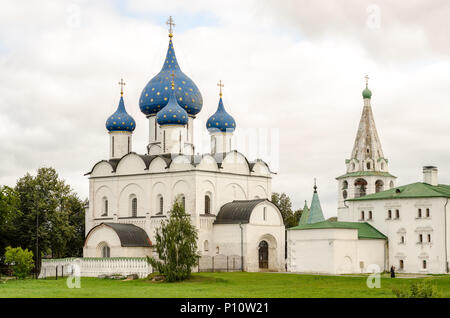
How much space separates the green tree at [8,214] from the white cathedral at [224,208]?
4987mm

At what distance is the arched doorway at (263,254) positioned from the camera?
49.9 m

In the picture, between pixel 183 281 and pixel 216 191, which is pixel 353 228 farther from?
pixel 183 281

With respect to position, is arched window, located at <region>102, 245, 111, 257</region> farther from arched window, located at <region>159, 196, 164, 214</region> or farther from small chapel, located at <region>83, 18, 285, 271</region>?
arched window, located at <region>159, 196, 164, 214</region>

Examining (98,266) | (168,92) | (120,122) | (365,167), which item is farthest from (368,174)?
(98,266)

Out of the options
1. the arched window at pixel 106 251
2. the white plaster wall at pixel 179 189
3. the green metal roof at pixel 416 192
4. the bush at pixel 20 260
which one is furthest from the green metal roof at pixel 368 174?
the bush at pixel 20 260

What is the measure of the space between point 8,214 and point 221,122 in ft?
50.4

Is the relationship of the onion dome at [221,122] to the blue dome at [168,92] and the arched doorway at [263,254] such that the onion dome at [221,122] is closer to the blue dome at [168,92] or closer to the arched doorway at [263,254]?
the blue dome at [168,92]

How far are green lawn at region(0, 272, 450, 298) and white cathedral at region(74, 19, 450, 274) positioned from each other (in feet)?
20.6

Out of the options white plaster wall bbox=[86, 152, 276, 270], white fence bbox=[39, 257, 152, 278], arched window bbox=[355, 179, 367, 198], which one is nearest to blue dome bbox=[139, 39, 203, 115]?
white plaster wall bbox=[86, 152, 276, 270]

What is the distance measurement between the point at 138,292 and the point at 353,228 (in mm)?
19370

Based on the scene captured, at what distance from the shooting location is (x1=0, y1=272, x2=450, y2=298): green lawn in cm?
3019

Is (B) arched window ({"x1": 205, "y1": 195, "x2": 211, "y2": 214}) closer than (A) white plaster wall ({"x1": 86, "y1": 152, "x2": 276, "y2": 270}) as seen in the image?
No

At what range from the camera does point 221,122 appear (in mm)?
54500

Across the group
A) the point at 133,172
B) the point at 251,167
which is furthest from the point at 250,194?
the point at 133,172
